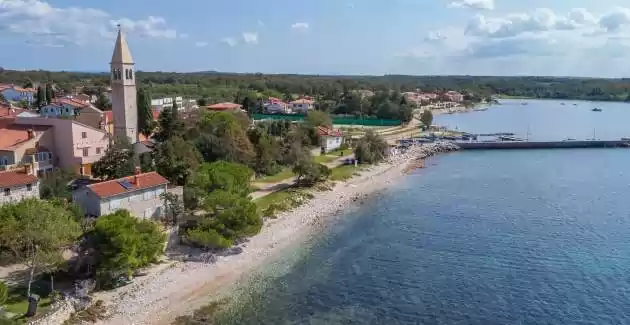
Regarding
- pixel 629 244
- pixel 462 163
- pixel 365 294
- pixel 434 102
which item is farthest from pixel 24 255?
pixel 434 102

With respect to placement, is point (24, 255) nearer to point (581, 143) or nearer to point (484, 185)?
point (484, 185)

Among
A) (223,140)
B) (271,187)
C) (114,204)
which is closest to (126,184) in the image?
(114,204)

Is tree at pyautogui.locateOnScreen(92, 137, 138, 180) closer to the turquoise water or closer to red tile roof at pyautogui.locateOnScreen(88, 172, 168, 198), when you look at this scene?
red tile roof at pyautogui.locateOnScreen(88, 172, 168, 198)

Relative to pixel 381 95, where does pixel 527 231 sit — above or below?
below

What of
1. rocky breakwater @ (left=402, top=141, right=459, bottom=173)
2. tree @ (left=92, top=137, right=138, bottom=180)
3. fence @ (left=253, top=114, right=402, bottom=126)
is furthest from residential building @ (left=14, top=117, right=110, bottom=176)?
fence @ (left=253, top=114, right=402, bottom=126)

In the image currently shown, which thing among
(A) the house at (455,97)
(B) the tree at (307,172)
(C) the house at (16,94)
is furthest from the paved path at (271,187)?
(A) the house at (455,97)

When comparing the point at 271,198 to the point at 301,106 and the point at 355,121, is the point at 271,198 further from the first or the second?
the point at 301,106
